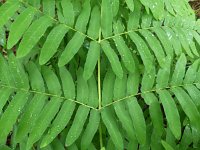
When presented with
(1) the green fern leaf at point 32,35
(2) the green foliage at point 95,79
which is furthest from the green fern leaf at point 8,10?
(1) the green fern leaf at point 32,35

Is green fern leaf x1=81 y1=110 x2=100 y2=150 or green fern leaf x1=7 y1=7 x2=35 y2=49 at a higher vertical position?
green fern leaf x1=7 y1=7 x2=35 y2=49

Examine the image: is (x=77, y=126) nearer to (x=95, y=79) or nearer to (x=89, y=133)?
(x=89, y=133)

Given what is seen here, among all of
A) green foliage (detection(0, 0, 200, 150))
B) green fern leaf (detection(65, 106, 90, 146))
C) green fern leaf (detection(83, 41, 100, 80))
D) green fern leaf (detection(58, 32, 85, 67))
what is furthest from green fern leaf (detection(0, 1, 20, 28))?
green fern leaf (detection(65, 106, 90, 146))

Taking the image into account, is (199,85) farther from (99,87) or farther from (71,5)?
(71,5)

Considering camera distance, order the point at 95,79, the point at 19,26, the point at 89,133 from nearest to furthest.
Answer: the point at 19,26
the point at 89,133
the point at 95,79

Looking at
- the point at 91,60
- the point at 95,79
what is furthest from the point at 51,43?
the point at 95,79

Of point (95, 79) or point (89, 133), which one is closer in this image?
point (89, 133)

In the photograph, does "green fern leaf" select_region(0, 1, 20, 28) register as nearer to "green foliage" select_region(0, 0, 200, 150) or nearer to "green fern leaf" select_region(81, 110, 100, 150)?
"green foliage" select_region(0, 0, 200, 150)

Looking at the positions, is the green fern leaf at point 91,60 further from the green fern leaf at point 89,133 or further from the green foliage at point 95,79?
the green fern leaf at point 89,133
